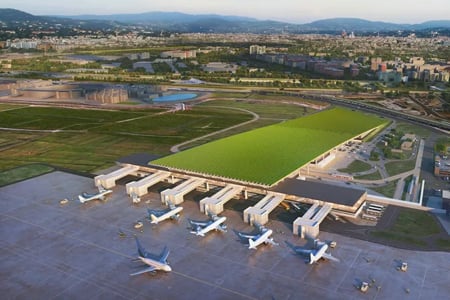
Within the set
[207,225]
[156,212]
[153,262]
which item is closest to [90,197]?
[156,212]

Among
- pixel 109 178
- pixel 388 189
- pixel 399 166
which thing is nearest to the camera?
pixel 388 189

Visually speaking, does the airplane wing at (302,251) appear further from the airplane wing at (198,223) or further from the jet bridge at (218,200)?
the jet bridge at (218,200)

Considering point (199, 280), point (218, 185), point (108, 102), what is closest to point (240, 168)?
point (218, 185)

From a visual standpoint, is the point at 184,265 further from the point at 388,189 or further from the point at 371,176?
the point at 371,176

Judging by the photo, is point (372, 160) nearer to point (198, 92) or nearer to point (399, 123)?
point (399, 123)

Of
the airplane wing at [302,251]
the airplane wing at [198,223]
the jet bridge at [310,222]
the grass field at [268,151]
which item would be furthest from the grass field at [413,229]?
the airplane wing at [198,223]

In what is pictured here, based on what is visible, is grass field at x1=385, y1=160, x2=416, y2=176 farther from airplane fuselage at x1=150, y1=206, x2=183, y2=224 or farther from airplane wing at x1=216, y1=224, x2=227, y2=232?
airplane fuselage at x1=150, y1=206, x2=183, y2=224
